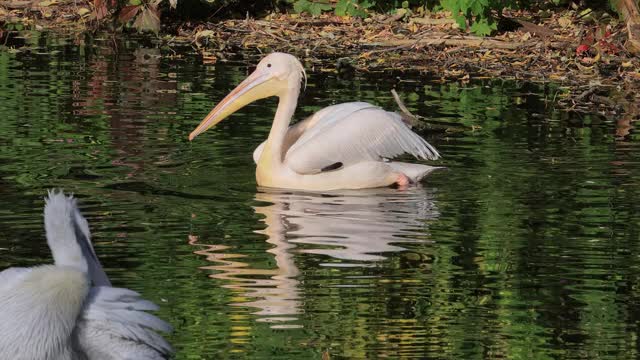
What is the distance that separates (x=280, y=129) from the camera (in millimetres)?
10875

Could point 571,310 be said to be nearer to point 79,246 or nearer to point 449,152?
point 79,246

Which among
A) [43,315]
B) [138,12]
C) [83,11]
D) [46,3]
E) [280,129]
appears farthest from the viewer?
[46,3]

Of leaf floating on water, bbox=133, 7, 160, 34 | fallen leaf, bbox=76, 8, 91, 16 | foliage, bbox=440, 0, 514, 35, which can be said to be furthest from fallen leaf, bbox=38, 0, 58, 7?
foliage, bbox=440, 0, 514, 35

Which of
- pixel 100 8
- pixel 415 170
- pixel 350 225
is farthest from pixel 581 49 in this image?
pixel 350 225

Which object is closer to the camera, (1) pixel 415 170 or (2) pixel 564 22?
(1) pixel 415 170

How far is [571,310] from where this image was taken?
712 cm

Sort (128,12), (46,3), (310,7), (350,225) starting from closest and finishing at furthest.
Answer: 1. (350,225)
2. (128,12)
3. (310,7)
4. (46,3)

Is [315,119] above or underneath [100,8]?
underneath

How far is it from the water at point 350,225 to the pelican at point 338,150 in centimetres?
14

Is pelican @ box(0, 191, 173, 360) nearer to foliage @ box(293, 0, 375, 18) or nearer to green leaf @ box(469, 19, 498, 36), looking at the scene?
green leaf @ box(469, 19, 498, 36)

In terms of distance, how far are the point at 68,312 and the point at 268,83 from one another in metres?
7.25

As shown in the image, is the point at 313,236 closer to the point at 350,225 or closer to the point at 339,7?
the point at 350,225

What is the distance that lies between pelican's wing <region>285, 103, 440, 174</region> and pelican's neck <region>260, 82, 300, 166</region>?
0.09 meters

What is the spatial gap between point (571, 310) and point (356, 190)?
141 inches
